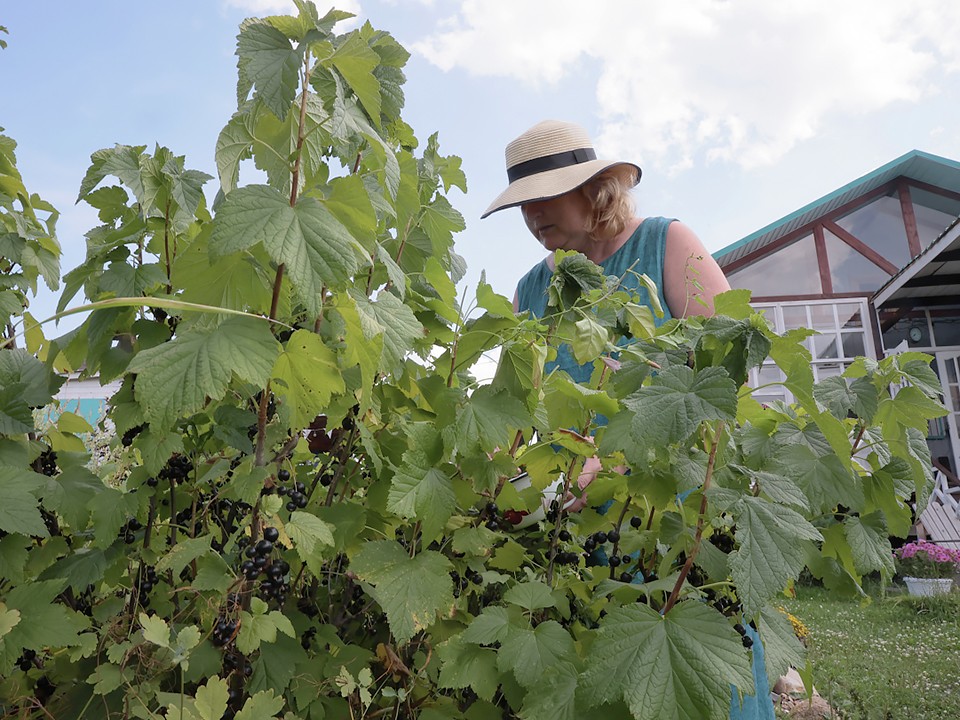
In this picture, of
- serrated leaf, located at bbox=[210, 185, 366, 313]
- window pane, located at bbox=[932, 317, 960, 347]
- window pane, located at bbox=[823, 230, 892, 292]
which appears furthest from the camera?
window pane, located at bbox=[823, 230, 892, 292]

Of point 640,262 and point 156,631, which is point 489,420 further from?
point 640,262

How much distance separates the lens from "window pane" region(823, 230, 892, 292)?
14.9 meters

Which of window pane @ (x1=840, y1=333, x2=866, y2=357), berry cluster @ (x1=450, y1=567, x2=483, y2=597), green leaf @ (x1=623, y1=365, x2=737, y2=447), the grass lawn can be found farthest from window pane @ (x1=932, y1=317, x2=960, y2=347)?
green leaf @ (x1=623, y1=365, x2=737, y2=447)

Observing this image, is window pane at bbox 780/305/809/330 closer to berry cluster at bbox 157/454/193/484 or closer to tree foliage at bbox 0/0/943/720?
tree foliage at bbox 0/0/943/720

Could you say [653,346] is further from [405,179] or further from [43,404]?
[43,404]

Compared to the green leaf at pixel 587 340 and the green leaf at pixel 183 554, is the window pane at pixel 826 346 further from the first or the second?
the green leaf at pixel 183 554

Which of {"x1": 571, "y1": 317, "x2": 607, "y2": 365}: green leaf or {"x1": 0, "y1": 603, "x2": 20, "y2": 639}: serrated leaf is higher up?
{"x1": 571, "y1": 317, "x2": 607, "y2": 365}: green leaf

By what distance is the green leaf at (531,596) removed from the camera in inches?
45.4

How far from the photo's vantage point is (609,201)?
251 cm

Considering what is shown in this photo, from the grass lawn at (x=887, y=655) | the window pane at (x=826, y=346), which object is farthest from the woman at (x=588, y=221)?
the window pane at (x=826, y=346)

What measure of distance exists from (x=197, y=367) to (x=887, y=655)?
7.04 metres

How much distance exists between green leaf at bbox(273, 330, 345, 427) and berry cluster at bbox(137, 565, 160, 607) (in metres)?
0.56

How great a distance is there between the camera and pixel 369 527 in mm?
1275

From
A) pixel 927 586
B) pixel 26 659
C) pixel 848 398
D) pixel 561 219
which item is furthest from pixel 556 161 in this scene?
pixel 927 586
